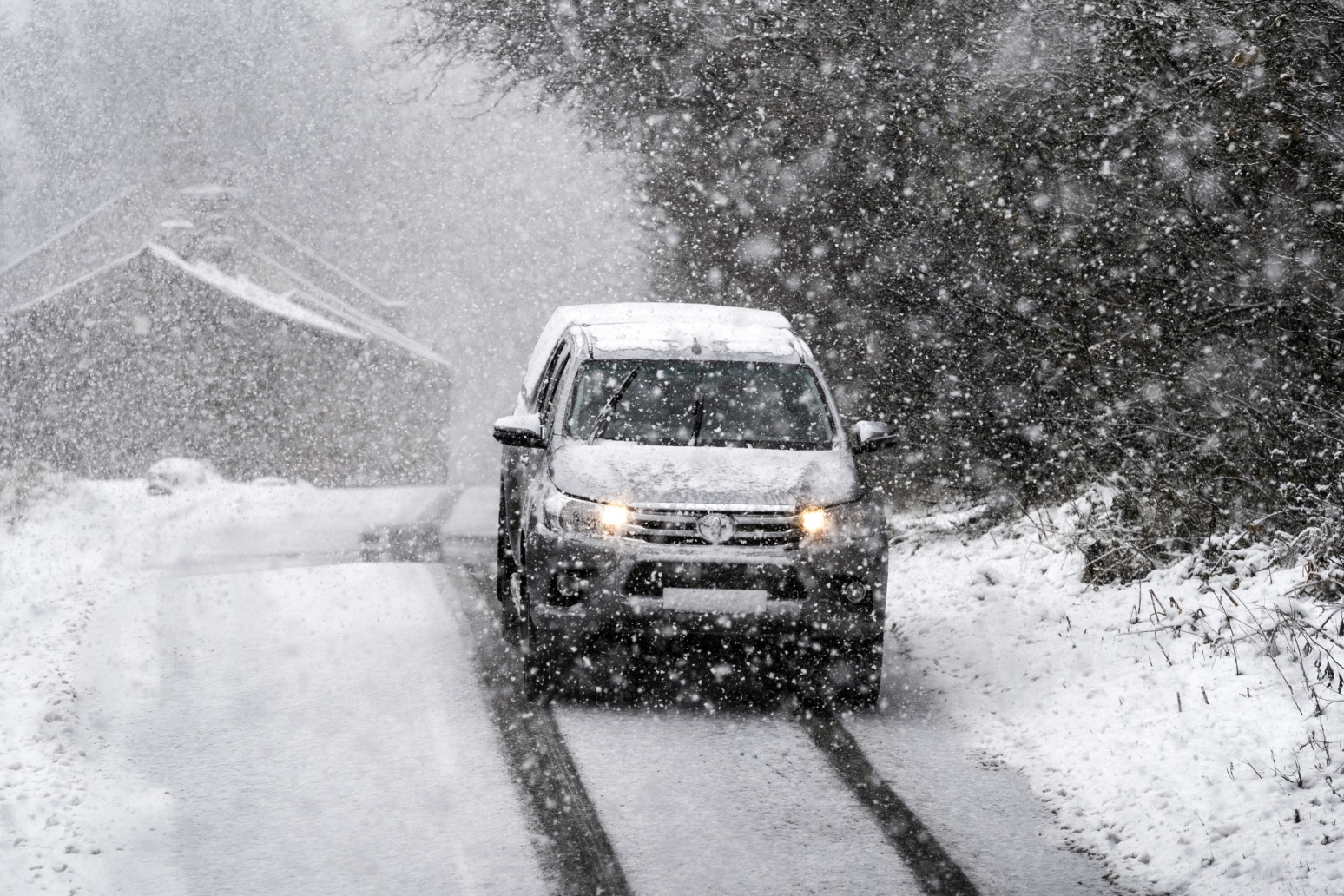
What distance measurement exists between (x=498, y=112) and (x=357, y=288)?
65.9m

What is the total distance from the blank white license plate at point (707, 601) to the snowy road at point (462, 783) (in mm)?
631

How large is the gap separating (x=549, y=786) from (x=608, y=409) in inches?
109

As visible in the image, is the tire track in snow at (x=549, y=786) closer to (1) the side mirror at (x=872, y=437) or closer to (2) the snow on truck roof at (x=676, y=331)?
(2) the snow on truck roof at (x=676, y=331)

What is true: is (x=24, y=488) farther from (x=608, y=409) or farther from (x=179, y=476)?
(x=608, y=409)

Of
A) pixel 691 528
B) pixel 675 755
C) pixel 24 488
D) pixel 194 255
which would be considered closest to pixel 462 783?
pixel 675 755

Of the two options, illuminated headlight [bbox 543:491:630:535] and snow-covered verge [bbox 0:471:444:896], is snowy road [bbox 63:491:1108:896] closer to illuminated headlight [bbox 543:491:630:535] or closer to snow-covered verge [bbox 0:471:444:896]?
snow-covered verge [bbox 0:471:444:896]

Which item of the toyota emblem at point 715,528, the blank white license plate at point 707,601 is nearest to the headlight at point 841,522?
the toyota emblem at point 715,528

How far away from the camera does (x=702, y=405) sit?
8312 mm

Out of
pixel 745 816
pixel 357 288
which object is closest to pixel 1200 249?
pixel 745 816

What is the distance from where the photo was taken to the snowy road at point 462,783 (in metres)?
5.13

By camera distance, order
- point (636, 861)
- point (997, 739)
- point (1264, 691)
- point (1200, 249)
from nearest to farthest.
Result: point (636, 861) < point (1264, 691) < point (997, 739) < point (1200, 249)

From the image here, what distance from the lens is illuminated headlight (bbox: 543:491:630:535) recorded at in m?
Answer: 7.20

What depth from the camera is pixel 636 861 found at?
5.23 m

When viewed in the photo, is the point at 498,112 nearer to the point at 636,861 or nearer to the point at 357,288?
the point at 636,861
